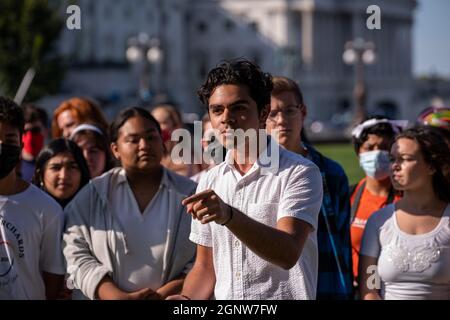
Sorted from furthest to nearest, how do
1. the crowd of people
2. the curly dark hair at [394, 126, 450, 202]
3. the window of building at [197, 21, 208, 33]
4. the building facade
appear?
the window of building at [197, 21, 208, 33]
the building facade
the curly dark hair at [394, 126, 450, 202]
the crowd of people

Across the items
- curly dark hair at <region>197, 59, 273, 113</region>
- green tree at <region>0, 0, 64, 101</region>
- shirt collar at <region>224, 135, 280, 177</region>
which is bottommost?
shirt collar at <region>224, 135, 280, 177</region>

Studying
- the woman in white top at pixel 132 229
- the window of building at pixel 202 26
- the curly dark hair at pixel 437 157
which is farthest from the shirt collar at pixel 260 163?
the window of building at pixel 202 26

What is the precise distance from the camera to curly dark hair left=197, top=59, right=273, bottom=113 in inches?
151

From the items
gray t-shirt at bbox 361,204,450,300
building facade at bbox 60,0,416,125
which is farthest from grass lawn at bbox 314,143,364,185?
building facade at bbox 60,0,416,125

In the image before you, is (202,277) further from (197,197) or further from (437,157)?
(437,157)

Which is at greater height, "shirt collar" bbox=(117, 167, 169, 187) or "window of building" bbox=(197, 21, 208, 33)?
"window of building" bbox=(197, 21, 208, 33)

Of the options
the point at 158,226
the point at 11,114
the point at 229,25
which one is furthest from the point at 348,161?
the point at 229,25

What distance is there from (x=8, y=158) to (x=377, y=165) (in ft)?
7.98

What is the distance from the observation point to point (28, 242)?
4.96 m

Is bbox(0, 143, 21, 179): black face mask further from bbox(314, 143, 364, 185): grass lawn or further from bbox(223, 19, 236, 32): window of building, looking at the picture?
bbox(223, 19, 236, 32): window of building

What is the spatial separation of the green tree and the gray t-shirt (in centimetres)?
2954

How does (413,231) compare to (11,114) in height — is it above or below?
below
